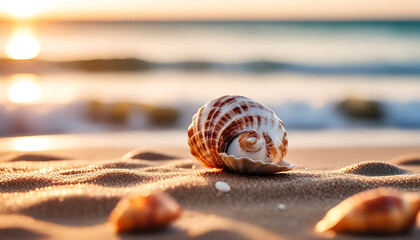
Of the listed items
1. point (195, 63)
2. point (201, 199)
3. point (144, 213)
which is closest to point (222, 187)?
point (201, 199)

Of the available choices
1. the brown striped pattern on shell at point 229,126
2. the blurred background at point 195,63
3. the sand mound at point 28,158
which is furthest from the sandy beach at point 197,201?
the blurred background at point 195,63

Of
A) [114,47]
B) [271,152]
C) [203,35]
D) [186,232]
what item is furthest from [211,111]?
[203,35]

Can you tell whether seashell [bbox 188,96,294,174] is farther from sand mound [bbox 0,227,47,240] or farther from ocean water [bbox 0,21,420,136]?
ocean water [bbox 0,21,420,136]

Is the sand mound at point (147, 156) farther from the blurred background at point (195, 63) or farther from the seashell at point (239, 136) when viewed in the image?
the blurred background at point (195, 63)

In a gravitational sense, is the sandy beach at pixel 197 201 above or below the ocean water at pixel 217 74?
below

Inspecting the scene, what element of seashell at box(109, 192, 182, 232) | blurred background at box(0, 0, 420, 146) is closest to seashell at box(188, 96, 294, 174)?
seashell at box(109, 192, 182, 232)
